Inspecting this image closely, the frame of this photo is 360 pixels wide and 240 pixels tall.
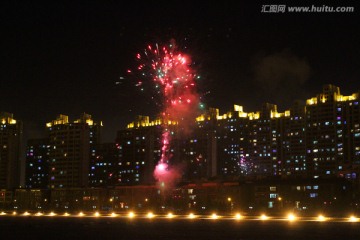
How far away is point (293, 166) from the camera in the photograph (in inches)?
7131

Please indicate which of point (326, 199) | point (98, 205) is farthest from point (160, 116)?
point (98, 205)

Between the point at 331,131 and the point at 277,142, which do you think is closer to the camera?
the point at 331,131

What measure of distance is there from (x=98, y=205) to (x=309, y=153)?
68.1 metres

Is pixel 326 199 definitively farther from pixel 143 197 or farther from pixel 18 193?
pixel 18 193

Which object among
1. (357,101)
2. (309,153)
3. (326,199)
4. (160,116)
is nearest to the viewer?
(160,116)

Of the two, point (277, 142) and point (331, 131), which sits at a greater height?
point (331, 131)

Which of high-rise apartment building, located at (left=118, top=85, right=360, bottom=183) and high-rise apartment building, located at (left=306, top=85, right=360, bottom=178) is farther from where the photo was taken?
high-rise apartment building, located at (left=118, top=85, right=360, bottom=183)

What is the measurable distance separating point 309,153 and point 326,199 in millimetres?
60252

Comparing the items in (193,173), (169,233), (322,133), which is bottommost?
(169,233)

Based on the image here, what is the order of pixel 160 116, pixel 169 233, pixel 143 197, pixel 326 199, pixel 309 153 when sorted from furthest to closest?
pixel 309 153 → pixel 143 197 → pixel 326 199 → pixel 160 116 → pixel 169 233

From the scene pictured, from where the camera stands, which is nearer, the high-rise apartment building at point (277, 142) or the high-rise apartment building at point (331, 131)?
the high-rise apartment building at point (331, 131)

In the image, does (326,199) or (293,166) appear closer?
(326,199)

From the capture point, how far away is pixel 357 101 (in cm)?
16538

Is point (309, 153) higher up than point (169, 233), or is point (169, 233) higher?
point (309, 153)
